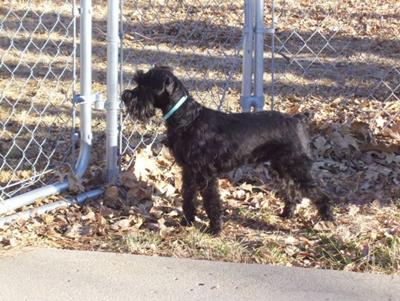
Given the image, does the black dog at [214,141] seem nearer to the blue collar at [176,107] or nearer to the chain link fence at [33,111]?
the blue collar at [176,107]

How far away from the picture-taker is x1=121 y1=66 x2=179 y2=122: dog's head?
4.67 m

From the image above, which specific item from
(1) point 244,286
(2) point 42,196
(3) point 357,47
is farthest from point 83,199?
(3) point 357,47

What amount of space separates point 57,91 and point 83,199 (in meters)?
2.90

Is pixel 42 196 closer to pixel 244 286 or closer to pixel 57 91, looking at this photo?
pixel 244 286

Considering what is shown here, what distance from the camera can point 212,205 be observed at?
4805 mm

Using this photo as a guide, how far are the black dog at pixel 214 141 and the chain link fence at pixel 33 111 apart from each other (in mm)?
797

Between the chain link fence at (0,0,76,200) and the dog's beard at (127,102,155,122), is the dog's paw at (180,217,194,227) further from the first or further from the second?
the chain link fence at (0,0,76,200)

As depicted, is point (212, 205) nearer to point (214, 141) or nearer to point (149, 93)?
point (214, 141)

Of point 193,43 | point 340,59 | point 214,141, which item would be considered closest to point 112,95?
point 214,141

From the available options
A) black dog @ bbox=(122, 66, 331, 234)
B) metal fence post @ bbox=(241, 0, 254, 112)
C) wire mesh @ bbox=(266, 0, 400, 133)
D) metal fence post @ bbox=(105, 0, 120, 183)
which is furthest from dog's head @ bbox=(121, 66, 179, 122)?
wire mesh @ bbox=(266, 0, 400, 133)

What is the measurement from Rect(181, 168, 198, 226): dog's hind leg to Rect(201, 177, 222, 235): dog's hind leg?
7cm

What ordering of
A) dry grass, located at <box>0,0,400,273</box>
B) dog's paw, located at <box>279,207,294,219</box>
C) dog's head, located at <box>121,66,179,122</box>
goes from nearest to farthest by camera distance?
dry grass, located at <box>0,0,400,273</box>, dog's head, located at <box>121,66,179,122</box>, dog's paw, located at <box>279,207,294,219</box>

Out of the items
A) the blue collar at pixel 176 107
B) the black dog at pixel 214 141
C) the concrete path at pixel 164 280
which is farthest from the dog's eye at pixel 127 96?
the concrete path at pixel 164 280

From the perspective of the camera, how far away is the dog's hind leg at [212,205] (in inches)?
189
